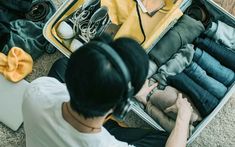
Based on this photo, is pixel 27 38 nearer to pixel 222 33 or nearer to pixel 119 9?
pixel 119 9

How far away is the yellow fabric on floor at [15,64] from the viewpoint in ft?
4.65

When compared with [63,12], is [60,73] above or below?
below

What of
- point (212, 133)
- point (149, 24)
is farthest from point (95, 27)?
point (212, 133)

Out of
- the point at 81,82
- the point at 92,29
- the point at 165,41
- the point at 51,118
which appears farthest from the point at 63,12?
the point at 81,82

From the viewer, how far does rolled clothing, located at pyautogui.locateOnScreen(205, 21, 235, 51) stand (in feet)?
4.59

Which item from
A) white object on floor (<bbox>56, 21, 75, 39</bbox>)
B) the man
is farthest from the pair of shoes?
the man

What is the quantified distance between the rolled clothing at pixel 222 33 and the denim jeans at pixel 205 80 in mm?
130

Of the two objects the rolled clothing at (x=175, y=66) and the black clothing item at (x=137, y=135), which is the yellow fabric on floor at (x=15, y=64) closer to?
the black clothing item at (x=137, y=135)

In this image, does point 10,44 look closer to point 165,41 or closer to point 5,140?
point 5,140

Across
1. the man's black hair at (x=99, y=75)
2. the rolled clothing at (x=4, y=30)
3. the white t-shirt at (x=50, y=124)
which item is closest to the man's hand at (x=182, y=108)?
the white t-shirt at (x=50, y=124)

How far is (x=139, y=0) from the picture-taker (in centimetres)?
142

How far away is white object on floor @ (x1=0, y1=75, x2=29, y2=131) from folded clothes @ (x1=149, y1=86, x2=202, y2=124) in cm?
45

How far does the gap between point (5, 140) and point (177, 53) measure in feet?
2.13

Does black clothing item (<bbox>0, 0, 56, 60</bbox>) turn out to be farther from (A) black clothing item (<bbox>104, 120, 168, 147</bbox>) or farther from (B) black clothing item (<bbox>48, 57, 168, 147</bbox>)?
(A) black clothing item (<bbox>104, 120, 168, 147</bbox>)
